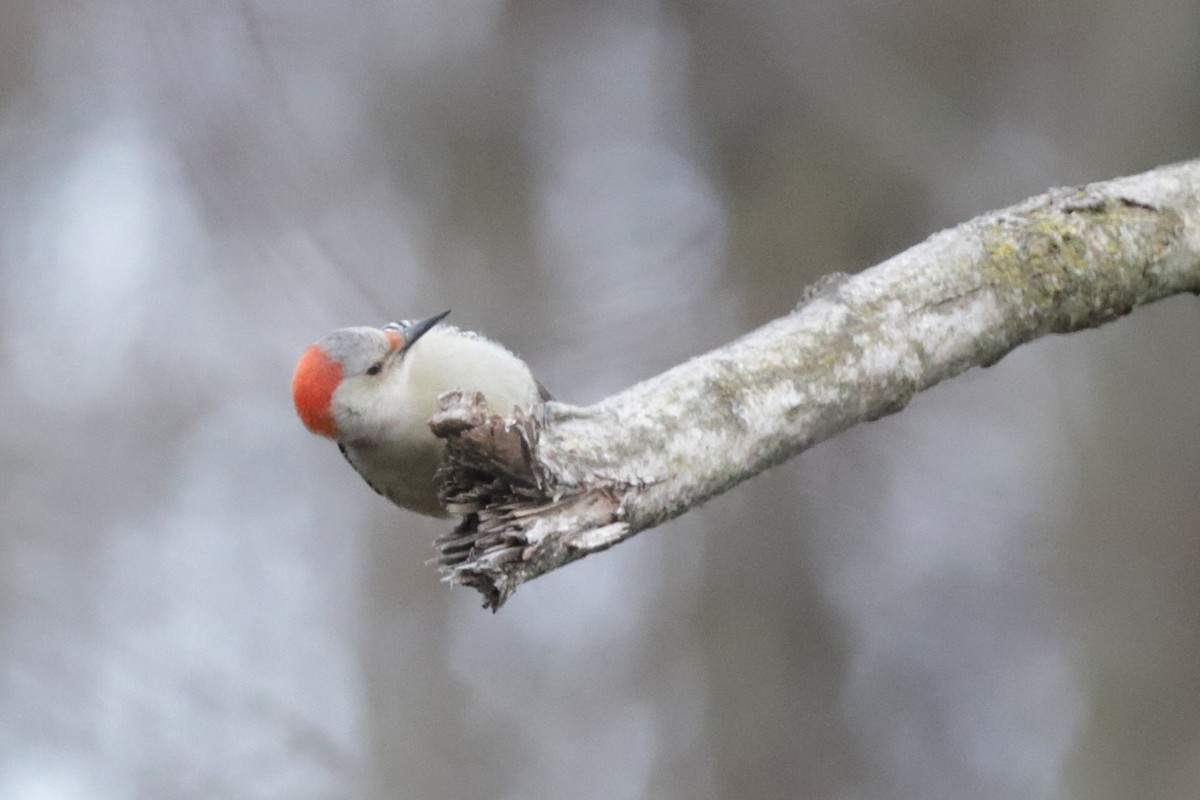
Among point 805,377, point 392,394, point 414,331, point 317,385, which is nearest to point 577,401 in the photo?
point 414,331

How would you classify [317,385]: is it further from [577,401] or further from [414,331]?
[577,401]

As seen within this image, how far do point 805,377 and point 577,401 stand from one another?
2281mm

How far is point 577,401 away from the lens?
4371 millimetres

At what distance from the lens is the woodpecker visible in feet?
8.27

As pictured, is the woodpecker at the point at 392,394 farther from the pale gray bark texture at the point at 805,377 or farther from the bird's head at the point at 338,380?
the pale gray bark texture at the point at 805,377

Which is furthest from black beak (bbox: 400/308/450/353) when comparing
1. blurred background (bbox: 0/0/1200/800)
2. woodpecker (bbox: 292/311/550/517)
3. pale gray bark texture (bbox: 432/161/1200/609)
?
blurred background (bbox: 0/0/1200/800)

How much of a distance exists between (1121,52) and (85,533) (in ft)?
15.4

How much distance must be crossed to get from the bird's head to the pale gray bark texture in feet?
2.09

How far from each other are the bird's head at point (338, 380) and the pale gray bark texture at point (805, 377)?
637 mm

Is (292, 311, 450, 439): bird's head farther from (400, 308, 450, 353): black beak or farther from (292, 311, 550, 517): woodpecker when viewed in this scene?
(400, 308, 450, 353): black beak

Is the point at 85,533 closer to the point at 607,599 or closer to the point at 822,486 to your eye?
the point at 607,599

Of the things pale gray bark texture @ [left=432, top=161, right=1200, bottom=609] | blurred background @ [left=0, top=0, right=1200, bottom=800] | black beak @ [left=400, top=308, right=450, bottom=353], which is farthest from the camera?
blurred background @ [left=0, top=0, right=1200, bottom=800]

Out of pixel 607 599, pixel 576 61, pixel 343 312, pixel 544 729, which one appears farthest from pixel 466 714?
pixel 576 61

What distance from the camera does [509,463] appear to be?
171 cm
